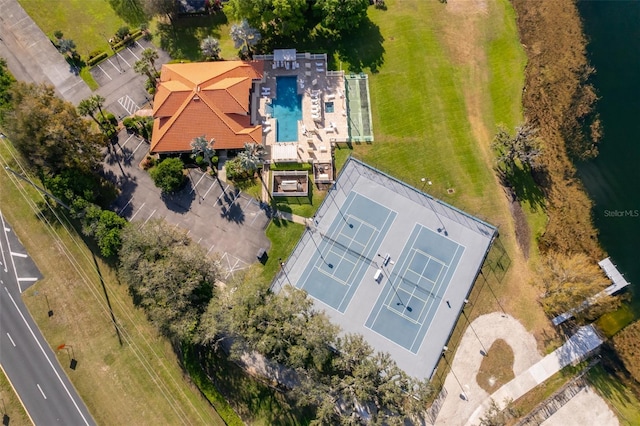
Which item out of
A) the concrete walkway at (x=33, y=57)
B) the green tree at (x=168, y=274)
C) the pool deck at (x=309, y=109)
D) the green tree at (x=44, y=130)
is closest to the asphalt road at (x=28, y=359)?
the green tree at (x=44, y=130)

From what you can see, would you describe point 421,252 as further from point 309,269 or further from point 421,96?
point 421,96

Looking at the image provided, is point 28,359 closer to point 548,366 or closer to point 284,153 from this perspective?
point 284,153

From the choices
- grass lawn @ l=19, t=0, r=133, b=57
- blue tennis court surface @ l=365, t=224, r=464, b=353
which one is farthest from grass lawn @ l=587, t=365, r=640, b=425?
grass lawn @ l=19, t=0, r=133, b=57

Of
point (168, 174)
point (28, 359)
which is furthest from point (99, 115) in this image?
point (28, 359)

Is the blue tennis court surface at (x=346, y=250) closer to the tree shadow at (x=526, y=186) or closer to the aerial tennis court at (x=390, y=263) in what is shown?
the aerial tennis court at (x=390, y=263)

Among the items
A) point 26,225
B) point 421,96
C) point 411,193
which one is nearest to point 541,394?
point 411,193

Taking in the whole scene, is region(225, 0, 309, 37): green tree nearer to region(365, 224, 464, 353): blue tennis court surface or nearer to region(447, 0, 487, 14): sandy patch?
region(447, 0, 487, 14): sandy patch
